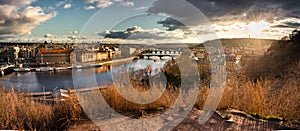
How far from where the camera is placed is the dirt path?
112 inches

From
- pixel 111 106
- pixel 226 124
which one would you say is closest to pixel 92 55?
pixel 111 106

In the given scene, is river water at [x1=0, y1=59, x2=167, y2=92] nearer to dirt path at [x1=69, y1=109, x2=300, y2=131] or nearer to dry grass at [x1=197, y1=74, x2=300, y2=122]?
dirt path at [x1=69, y1=109, x2=300, y2=131]

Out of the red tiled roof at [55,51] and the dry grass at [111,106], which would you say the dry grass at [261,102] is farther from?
the red tiled roof at [55,51]

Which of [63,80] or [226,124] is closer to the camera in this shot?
[226,124]

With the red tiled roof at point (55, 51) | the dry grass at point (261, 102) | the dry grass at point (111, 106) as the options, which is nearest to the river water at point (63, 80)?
the dry grass at point (111, 106)

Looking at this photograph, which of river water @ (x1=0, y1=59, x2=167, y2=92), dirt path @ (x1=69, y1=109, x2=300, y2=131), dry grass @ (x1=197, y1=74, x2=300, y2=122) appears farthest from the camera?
river water @ (x1=0, y1=59, x2=167, y2=92)

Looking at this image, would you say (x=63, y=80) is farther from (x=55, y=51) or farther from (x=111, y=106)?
(x=111, y=106)

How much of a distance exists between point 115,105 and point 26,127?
4.03 ft

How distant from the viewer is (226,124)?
2938mm

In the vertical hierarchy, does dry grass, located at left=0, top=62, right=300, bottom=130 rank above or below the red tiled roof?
below

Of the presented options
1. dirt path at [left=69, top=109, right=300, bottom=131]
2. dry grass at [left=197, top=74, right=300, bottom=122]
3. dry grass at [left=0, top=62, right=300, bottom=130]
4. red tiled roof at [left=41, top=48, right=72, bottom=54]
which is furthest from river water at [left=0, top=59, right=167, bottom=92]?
red tiled roof at [left=41, top=48, right=72, bottom=54]

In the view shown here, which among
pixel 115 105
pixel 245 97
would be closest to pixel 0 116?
Answer: pixel 115 105

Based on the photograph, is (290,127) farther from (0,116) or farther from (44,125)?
(0,116)

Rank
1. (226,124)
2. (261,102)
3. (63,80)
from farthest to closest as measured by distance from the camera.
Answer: (63,80), (261,102), (226,124)
